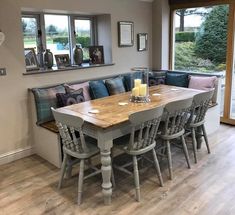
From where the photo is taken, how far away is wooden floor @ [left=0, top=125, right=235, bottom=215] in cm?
258

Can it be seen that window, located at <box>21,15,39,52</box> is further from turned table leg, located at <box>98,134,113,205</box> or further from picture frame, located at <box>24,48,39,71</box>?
turned table leg, located at <box>98,134,113,205</box>

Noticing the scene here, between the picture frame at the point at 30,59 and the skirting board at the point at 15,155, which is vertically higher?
the picture frame at the point at 30,59

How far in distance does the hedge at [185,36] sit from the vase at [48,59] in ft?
8.55

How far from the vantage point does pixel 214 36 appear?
4.85m

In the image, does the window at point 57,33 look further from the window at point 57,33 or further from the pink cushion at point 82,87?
the pink cushion at point 82,87

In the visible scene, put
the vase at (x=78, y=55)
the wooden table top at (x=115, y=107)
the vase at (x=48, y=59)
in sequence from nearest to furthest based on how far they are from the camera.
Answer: the wooden table top at (x=115, y=107)
the vase at (x=48, y=59)
the vase at (x=78, y=55)

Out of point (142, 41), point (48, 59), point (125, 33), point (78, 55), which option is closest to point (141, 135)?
point (48, 59)

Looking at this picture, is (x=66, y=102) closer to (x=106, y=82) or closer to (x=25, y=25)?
(x=106, y=82)

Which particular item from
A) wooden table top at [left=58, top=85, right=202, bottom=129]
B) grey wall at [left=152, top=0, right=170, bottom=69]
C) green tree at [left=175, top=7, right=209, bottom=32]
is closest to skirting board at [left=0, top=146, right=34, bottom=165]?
wooden table top at [left=58, top=85, right=202, bottom=129]

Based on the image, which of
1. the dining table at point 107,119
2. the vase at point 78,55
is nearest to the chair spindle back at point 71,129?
the dining table at point 107,119

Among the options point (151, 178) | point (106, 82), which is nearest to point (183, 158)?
point (151, 178)

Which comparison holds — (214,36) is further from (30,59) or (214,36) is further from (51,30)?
(30,59)

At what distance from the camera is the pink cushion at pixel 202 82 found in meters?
4.43

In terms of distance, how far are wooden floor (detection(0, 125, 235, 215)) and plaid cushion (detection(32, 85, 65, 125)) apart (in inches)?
22.7
